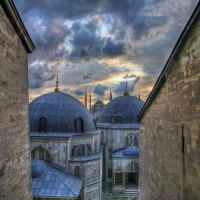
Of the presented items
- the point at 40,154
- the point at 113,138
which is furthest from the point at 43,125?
the point at 113,138

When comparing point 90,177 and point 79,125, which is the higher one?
point 79,125

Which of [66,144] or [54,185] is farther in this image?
[66,144]

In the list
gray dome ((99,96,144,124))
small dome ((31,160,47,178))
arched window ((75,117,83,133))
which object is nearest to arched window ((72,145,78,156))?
arched window ((75,117,83,133))

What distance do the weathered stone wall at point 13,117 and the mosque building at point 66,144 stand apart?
11.6 m

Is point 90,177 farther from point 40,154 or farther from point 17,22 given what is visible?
point 17,22

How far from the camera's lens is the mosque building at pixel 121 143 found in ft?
87.1

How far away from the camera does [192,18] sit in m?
5.36

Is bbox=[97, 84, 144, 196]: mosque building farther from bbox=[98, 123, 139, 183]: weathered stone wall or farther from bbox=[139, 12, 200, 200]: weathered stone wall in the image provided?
bbox=[139, 12, 200, 200]: weathered stone wall

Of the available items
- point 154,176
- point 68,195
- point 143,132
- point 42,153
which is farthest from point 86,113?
point 154,176

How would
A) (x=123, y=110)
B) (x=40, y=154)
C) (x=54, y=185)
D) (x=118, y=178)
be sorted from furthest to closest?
(x=123, y=110) < (x=118, y=178) < (x=40, y=154) < (x=54, y=185)

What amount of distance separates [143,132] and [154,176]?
195 centimetres

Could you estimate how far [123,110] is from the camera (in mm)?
32000

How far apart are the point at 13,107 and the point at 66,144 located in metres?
14.5

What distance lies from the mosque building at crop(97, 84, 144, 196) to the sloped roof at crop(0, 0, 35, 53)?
21.2 meters
